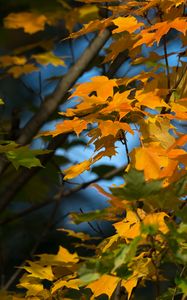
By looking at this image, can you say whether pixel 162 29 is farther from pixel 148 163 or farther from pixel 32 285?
pixel 32 285

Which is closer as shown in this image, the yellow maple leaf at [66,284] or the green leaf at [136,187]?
the green leaf at [136,187]

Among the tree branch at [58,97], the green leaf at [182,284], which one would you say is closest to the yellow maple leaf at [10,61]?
the tree branch at [58,97]

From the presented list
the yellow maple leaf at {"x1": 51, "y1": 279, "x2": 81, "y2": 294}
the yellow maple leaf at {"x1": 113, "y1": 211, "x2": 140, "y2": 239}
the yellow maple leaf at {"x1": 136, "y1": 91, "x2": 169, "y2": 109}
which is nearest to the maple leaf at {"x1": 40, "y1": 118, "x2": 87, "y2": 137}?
the yellow maple leaf at {"x1": 136, "y1": 91, "x2": 169, "y2": 109}

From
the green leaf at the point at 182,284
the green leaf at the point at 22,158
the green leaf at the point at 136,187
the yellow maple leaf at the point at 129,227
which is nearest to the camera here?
the green leaf at the point at 136,187

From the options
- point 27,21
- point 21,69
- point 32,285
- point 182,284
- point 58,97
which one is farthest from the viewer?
point 27,21

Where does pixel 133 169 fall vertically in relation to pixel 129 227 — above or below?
above

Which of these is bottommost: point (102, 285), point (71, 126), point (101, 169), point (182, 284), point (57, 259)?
point (101, 169)

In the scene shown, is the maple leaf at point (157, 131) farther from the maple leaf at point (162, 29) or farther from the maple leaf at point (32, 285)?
the maple leaf at point (32, 285)

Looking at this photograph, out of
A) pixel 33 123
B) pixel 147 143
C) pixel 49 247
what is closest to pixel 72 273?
pixel 147 143

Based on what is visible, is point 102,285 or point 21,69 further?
point 21,69

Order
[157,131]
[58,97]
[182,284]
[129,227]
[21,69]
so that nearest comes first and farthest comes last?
[182,284], [129,227], [157,131], [58,97], [21,69]

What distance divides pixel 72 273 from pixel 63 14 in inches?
62.0

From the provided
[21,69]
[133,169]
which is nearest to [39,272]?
[133,169]

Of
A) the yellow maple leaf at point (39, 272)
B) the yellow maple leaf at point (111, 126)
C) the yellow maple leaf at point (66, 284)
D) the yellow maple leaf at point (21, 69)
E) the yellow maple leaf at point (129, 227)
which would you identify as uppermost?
the yellow maple leaf at point (111, 126)
